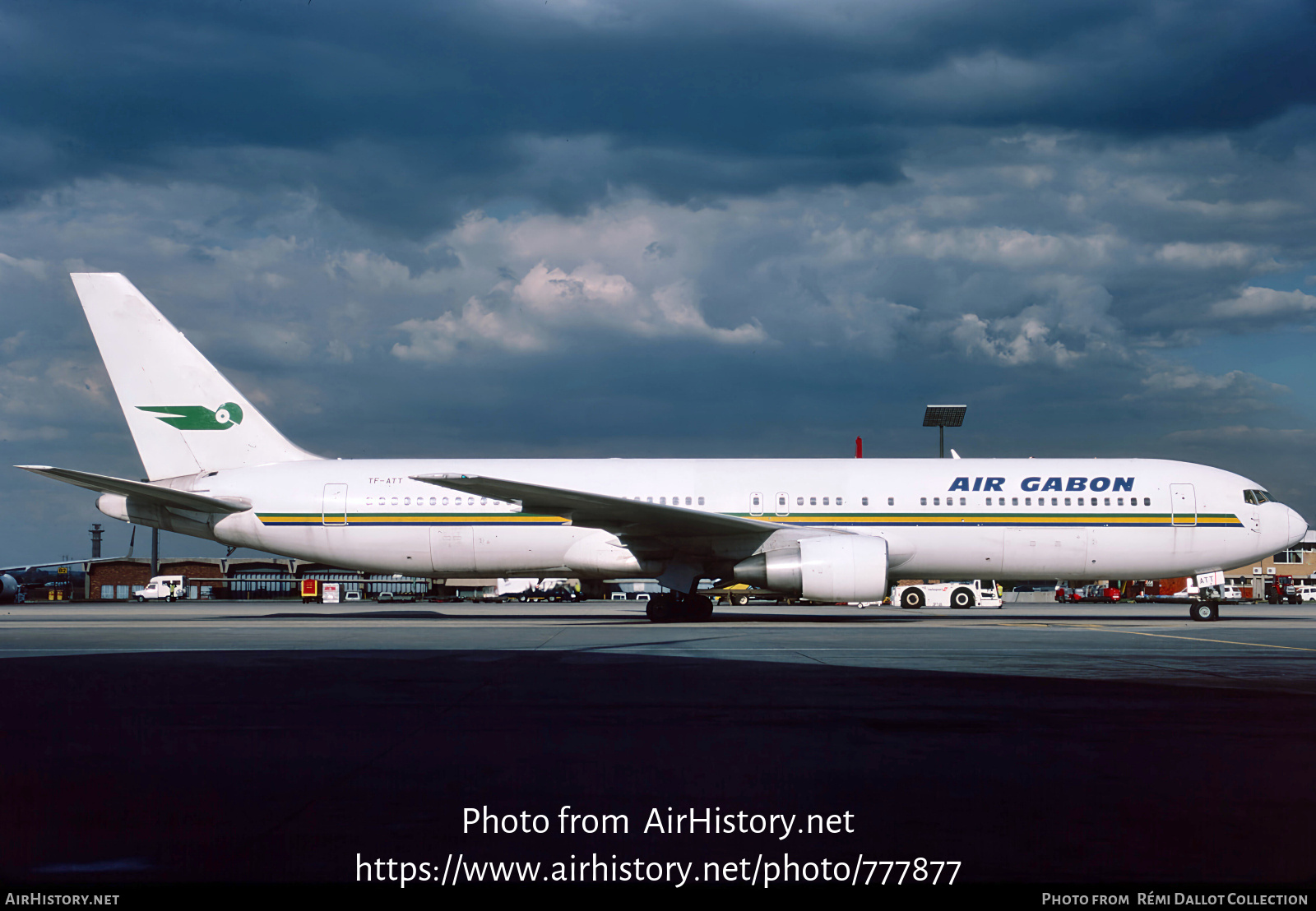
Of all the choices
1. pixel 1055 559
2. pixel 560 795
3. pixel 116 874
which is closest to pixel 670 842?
pixel 560 795

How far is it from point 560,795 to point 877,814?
1443 mm

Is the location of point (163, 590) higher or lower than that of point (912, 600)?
lower

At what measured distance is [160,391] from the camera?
2384 centimetres

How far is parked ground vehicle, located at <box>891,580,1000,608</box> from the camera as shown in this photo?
40.5m

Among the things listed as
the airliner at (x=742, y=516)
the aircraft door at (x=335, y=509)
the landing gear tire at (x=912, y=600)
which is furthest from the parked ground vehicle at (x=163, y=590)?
the landing gear tire at (x=912, y=600)

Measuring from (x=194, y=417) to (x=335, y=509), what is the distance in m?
4.65

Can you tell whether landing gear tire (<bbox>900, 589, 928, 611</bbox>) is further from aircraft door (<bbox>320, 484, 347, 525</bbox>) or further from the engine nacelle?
aircraft door (<bbox>320, 484, 347, 525</bbox>)

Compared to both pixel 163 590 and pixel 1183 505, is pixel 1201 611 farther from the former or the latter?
pixel 163 590

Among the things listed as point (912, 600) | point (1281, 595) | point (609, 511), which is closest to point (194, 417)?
point (609, 511)

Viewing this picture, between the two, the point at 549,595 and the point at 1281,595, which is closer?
the point at 549,595

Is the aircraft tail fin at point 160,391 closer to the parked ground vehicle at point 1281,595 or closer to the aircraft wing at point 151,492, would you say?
the aircraft wing at point 151,492

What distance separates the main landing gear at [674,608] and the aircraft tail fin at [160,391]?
33.8 feet

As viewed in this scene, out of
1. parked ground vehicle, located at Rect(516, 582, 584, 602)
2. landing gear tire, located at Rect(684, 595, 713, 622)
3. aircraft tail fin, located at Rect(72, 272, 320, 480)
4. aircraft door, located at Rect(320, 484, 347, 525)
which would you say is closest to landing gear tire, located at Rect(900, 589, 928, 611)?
landing gear tire, located at Rect(684, 595, 713, 622)

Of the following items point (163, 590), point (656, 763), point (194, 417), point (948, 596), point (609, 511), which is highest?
point (194, 417)
